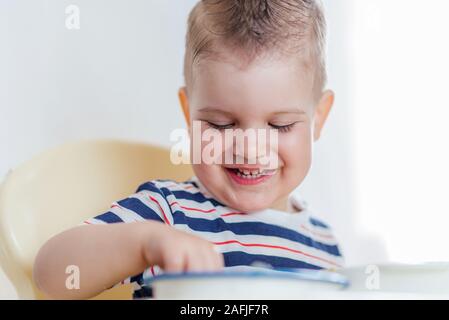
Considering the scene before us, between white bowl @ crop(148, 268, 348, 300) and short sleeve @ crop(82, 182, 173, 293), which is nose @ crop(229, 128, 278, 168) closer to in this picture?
short sleeve @ crop(82, 182, 173, 293)

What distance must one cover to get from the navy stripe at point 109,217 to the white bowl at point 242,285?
0.72 ft

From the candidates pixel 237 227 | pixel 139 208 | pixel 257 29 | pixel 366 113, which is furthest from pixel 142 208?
pixel 366 113

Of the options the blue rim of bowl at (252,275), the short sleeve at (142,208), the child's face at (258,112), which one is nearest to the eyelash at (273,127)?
the child's face at (258,112)

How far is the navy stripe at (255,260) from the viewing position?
690 mm

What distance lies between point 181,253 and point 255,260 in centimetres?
25

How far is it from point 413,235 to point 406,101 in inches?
7.5

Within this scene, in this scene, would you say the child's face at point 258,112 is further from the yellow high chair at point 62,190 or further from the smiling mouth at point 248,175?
the yellow high chair at point 62,190

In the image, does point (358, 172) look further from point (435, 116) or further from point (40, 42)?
point (40, 42)

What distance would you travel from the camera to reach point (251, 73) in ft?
2.10

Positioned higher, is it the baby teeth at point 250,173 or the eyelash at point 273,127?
the eyelash at point 273,127

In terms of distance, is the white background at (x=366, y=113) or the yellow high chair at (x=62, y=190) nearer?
the yellow high chair at (x=62, y=190)

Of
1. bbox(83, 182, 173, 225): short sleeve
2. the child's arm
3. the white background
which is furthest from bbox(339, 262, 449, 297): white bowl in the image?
the white background
